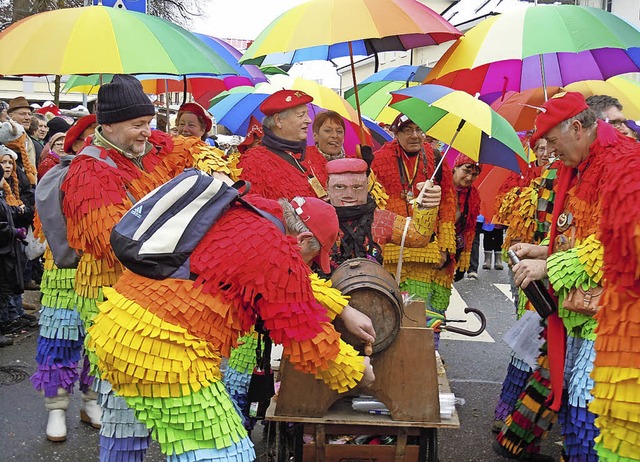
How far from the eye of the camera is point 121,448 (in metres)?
2.58

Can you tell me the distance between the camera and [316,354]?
2.28 meters

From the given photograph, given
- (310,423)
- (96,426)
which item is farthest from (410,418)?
(96,426)

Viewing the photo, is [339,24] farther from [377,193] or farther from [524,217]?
[524,217]

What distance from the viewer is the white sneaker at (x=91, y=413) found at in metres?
4.25

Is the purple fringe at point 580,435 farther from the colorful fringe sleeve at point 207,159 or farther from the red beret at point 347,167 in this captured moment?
the colorful fringe sleeve at point 207,159

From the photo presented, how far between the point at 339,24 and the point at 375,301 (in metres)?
1.67

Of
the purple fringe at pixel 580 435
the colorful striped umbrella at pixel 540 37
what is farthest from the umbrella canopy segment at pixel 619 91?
the purple fringe at pixel 580 435

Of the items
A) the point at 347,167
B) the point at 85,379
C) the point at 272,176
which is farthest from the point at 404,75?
the point at 85,379

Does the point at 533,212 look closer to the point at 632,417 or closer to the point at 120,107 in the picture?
the point at 632,417

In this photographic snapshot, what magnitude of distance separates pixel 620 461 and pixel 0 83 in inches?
1109

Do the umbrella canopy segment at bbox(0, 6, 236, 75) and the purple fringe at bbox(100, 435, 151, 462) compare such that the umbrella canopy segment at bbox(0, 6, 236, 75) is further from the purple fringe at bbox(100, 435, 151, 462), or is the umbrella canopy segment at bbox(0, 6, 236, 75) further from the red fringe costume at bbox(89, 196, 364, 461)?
the purple fringe at bbox(100, 435, 151, 462)

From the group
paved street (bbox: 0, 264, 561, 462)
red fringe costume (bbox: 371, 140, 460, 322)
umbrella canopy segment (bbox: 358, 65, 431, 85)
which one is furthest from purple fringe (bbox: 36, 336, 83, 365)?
umbrella canopy segment (bbox: 358, 65, 431, 85)

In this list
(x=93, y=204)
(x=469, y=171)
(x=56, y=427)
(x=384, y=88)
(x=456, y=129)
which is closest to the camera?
(x=93, y=204)

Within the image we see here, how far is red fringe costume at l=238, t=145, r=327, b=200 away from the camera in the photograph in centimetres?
377
